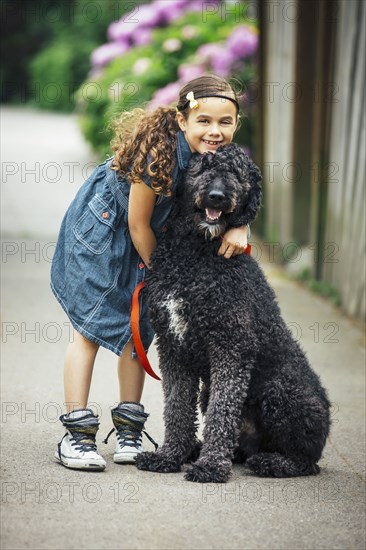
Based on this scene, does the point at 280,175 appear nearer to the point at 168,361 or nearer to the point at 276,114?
the point at 276,114

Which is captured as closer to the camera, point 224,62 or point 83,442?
point 83,442

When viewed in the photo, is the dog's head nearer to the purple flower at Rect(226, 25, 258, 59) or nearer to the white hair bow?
the white hair bow

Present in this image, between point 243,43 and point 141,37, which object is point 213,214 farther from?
point 141,37

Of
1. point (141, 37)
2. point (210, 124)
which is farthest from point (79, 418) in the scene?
point (141, 37)

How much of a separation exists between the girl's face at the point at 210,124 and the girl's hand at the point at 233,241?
0.35 meters

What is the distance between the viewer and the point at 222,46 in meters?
11.2

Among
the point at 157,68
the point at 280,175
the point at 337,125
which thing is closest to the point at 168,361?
the point at 337,125

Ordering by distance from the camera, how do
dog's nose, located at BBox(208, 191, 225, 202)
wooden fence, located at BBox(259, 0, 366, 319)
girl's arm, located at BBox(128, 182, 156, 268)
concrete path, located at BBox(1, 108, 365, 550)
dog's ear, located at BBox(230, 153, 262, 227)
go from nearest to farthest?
concrete path, located at BBox(1, 108, 365, 550)
dog's nose, located at BBox(208, 191, 225, 202)
dog's ear, located at BBox(230, 153, 262, 227)
girl's arm, located at BBox(128, 182, 156, 268)
wooden fence, located at BBox(259, 0, 366, 319)

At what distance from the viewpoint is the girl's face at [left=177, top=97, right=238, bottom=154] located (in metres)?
3.94

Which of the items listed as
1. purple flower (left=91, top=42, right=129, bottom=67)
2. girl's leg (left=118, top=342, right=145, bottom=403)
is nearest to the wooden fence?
girl's leg (left=118, top=342, right=145, bottom=403)

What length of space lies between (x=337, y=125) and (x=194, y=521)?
14.9ft

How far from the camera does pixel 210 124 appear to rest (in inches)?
156

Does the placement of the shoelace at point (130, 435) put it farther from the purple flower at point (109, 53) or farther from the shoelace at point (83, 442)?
the purple flower at point (109, 53)

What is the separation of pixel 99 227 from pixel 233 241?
2.22 ft
